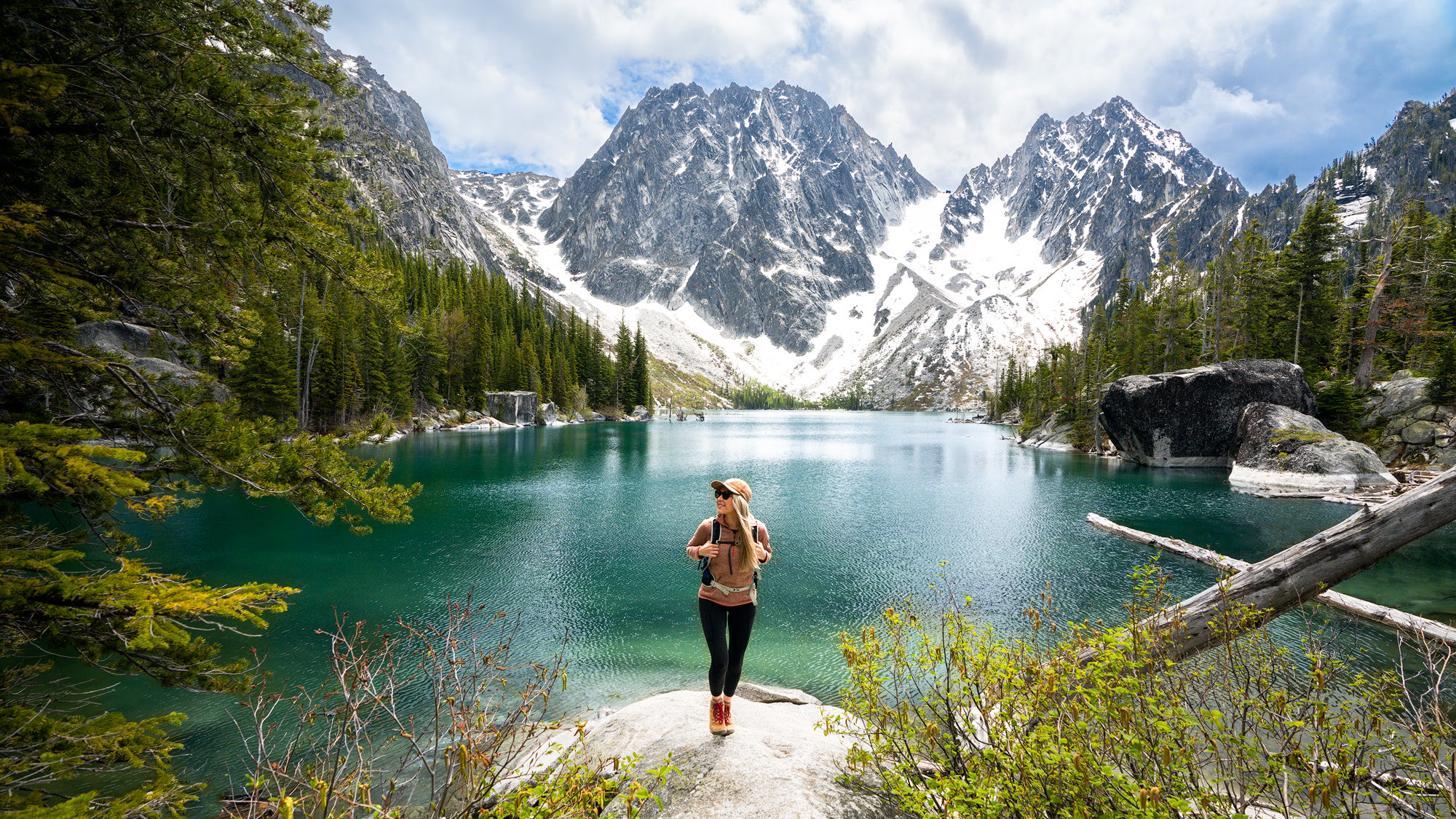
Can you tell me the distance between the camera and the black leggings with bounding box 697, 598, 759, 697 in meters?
5.79

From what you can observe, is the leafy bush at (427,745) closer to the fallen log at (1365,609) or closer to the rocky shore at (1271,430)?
the fallen log at (1365,609)

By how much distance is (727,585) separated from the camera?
18.9ft

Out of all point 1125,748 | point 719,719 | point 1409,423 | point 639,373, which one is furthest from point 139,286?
point 639,373

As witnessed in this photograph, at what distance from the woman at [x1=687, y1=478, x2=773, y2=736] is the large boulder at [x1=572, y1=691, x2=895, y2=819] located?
429mm

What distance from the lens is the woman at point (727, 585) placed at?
5.69m

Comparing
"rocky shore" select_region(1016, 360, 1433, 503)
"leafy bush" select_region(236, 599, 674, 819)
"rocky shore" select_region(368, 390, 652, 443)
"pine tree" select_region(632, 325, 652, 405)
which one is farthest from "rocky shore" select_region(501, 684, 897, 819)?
"pine tree" select_region(632, 325, 652, 405)

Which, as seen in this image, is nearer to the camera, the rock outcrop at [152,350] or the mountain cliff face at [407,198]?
the rock outcrop at [152,350]

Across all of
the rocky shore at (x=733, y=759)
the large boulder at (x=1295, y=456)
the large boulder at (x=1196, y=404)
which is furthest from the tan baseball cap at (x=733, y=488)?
the large boulder at (x=1196, y=404)

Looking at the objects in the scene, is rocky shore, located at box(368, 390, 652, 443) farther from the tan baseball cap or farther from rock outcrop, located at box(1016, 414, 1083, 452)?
rock outcrop, located at box(1016, 414, 1083, 452)

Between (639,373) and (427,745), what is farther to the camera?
(639,373)

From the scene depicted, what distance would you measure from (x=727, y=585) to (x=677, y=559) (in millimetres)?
13454

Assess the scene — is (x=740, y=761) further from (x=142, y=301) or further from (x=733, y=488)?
(x=142, y=301)

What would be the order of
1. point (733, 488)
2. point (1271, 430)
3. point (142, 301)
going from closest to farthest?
point (142, 301)
point (733, 488)
point (1271, 430)

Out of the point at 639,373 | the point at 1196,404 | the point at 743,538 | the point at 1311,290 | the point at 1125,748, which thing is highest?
the point at 1311,290
